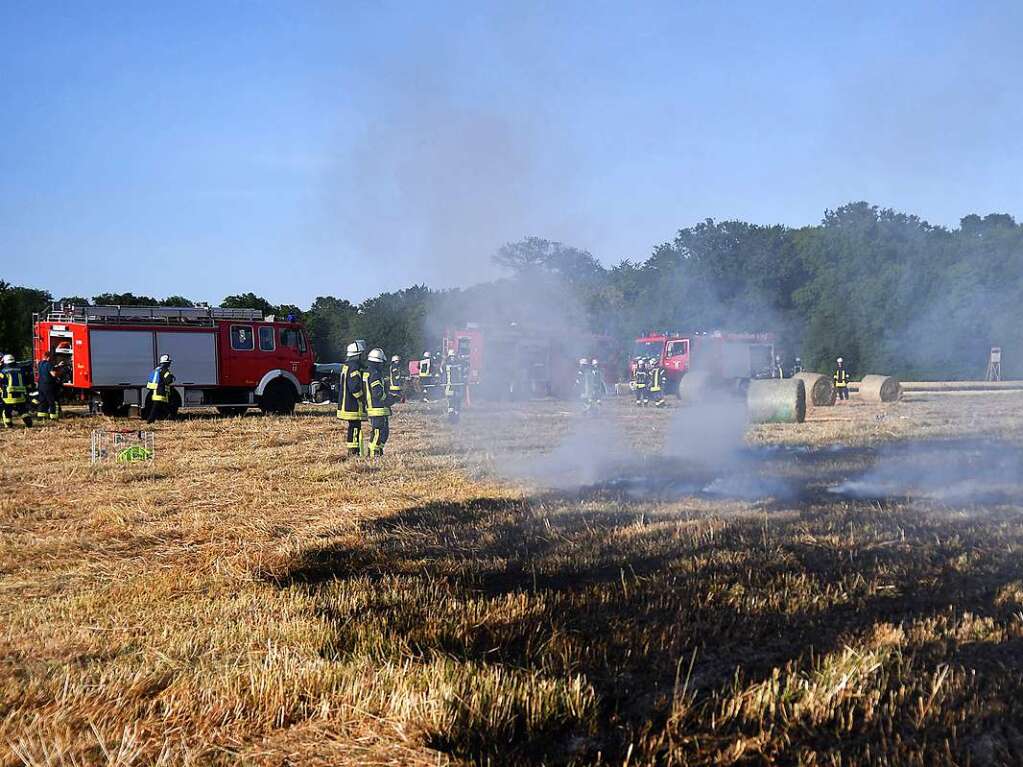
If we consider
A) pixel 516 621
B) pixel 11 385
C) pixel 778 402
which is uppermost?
pixel 11 385

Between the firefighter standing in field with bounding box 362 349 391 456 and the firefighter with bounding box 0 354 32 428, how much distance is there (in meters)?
9.50

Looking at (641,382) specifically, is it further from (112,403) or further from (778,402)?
(112,403)

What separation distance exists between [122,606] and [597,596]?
251cm

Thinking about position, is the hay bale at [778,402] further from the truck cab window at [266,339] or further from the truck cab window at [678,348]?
the truck cab window at [266,339]

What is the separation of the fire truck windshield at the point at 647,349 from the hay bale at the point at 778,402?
28.5 ft

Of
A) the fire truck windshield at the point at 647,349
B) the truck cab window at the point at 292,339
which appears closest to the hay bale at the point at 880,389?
the fire truck windshield at the point at 647,349

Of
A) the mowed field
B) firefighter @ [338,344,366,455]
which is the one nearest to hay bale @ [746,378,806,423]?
the mowed field

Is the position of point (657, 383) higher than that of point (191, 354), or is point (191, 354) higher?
point (191, 354)

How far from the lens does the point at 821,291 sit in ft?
45.3

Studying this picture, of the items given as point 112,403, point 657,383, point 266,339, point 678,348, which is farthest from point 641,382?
point 112,403

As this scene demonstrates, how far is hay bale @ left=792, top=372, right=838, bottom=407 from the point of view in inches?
817

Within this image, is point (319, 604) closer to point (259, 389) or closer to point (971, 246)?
point (971, 246)

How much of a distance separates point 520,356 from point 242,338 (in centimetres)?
700

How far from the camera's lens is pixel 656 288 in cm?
1959
